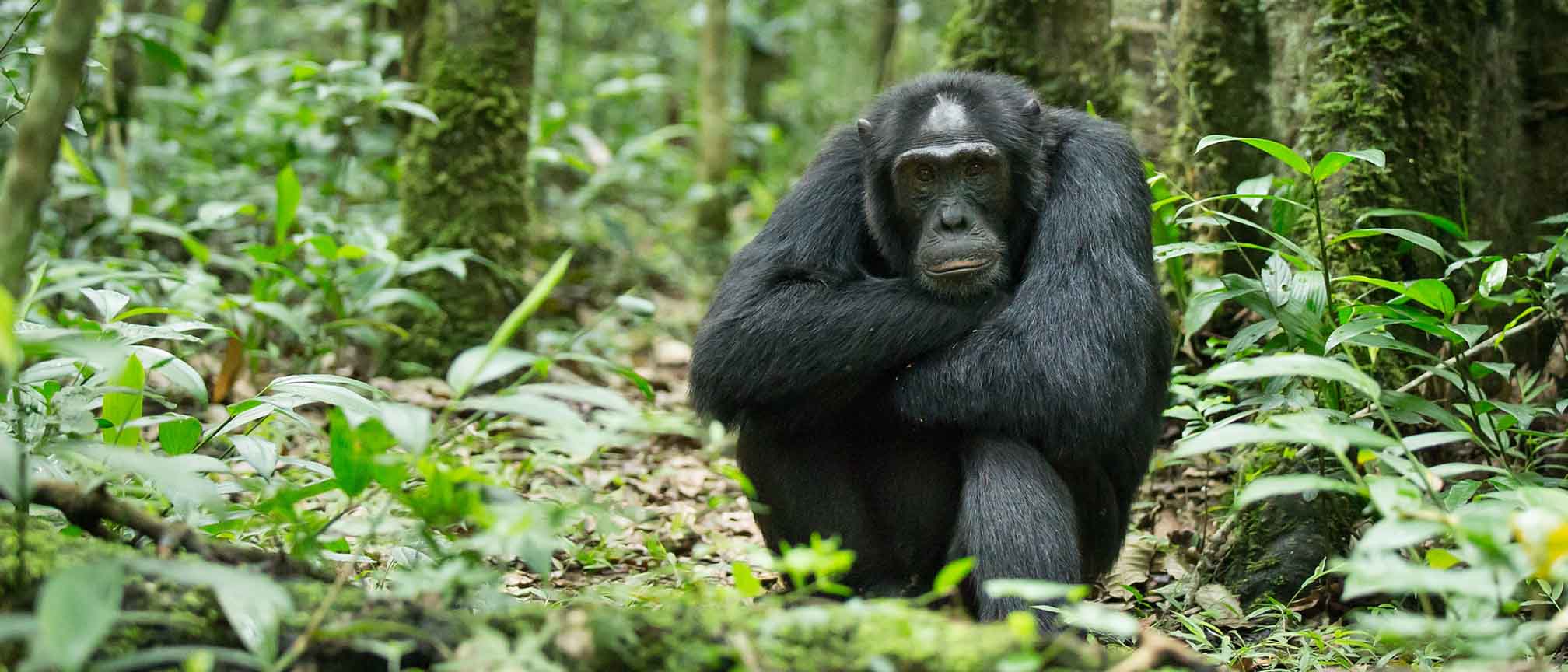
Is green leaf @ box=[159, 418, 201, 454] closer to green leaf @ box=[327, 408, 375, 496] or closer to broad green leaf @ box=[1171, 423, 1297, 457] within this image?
green leaf @ box=[327, 408, 375, 496]

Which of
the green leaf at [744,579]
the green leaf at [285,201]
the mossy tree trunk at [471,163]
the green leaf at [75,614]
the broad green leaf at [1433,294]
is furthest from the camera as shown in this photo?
the mossy tree trunk at [471,163]

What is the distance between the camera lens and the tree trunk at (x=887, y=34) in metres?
14.0

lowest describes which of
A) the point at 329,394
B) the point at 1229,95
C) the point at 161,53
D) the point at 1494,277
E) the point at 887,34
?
the point at 329,394

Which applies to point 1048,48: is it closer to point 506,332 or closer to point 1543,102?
point 1543,102

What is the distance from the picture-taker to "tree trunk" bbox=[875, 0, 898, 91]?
14016mm

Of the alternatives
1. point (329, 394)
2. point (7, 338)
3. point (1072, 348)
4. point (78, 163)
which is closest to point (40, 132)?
point (7, 338)

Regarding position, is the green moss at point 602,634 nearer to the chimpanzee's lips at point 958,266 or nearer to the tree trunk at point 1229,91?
the chimpanzee's lips at point 958,266

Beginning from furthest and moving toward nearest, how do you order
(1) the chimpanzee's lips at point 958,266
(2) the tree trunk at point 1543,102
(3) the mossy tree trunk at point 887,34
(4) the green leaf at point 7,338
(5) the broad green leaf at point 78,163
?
(3) the mossy tree trunk at point 887,34 → (5) the broad green leaf at point 78,163 → (2) the tree trunk at point 1543,102 → (1) the chimpanzee's lips at point 958,266 → (4) the green leaf at point 7,338


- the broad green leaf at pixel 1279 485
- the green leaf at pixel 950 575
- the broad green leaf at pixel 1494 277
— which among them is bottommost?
the green leaf at pixel 950 575

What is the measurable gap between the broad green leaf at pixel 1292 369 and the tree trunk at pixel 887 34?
1102 centimetres

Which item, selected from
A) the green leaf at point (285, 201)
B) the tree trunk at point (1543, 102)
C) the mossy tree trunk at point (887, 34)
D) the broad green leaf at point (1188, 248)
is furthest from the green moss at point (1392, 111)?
the mossy tree trunk at point (887, 34)

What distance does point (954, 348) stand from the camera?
450 cm

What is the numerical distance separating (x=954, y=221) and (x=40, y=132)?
2989 mm

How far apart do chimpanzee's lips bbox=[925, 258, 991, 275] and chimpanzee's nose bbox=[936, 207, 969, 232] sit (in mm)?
148
